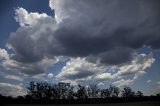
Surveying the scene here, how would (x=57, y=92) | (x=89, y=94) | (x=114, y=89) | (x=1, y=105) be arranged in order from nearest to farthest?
(x=1, y=105)
(x=57, y=92)
(x=89, y=94)
(x=114, y=89)

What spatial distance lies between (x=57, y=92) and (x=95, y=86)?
1952cm

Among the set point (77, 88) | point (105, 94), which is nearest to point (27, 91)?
point (77, 88)

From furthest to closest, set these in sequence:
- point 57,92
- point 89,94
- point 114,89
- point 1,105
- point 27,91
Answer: point 114,89 → point 89,94 → point 57,92 → point 27,91 → point 1,105

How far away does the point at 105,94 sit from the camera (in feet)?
335

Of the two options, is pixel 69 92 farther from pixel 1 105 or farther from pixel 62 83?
pixel 1 105

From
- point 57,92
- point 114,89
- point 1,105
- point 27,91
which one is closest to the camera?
point 1,105

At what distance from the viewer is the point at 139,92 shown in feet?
381

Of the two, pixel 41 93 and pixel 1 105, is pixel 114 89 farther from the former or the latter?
pixel 1 105

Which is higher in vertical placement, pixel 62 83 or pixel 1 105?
pixel 62 83

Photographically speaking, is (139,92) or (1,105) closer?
(1,105)

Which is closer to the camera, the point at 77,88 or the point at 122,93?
the point at 77,88

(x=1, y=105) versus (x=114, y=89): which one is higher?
(x=114, y=89)

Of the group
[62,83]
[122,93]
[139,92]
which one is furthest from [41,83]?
[139,92]

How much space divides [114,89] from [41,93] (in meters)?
39.3
